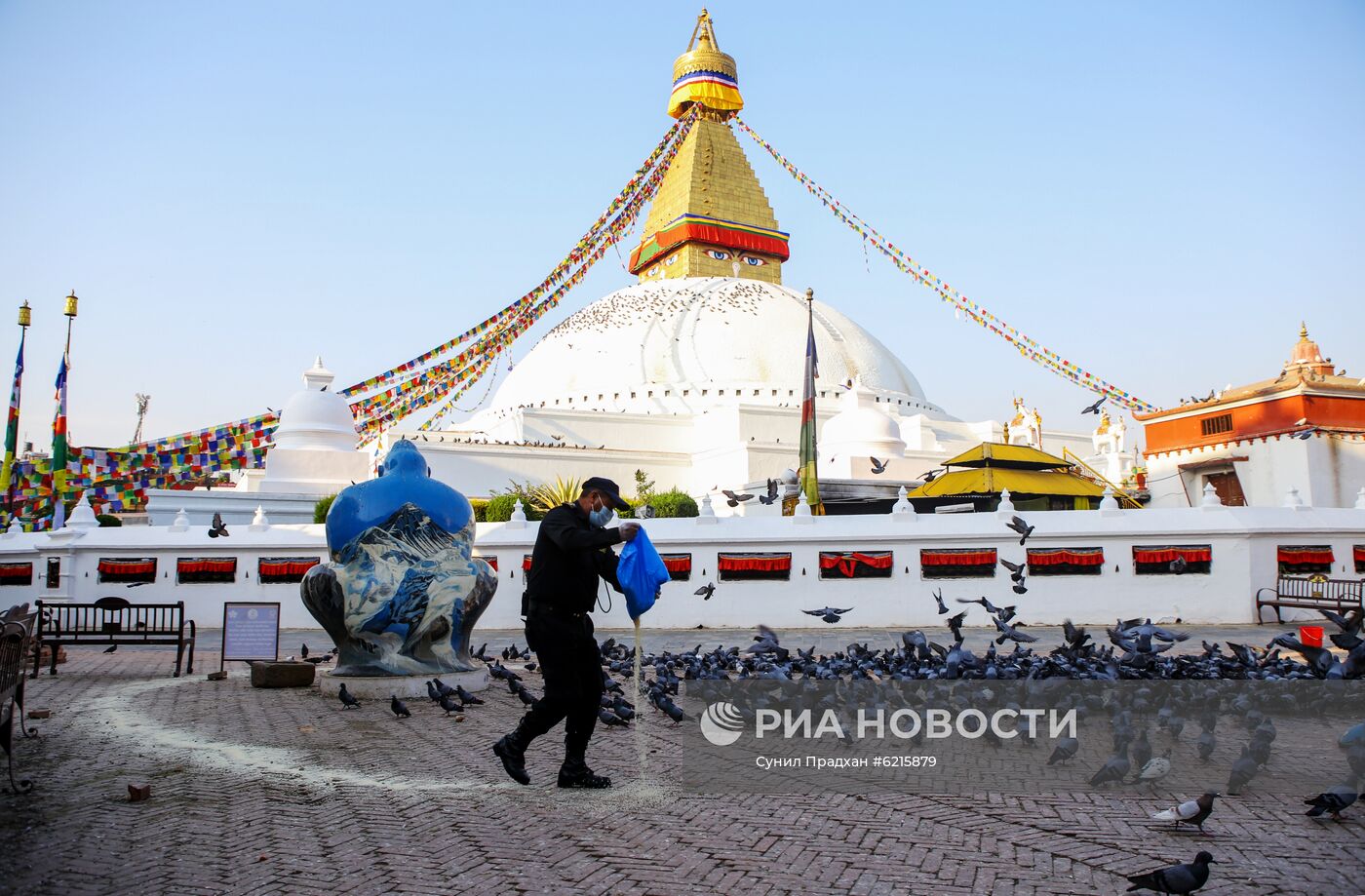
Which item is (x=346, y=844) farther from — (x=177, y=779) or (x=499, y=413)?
(x=499, y=413)

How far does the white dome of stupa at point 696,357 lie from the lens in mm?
33000

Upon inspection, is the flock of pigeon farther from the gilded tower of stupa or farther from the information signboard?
the gilded tower of stupa

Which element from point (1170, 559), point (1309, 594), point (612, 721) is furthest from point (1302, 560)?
point (612, 721)

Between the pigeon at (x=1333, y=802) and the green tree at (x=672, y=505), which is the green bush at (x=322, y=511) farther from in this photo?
the pigeon at (x=1333, y=802)

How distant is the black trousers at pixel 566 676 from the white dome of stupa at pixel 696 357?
26716 millimetres

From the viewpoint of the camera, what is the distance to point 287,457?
24500 millimetres

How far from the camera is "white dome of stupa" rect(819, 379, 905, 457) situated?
91.2 feet

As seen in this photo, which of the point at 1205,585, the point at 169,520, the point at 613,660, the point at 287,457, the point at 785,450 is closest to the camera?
the point at 613,660

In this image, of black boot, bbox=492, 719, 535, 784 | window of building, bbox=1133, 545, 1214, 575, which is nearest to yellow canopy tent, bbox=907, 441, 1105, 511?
window of building, bbox=1133, 545, 1214, 575

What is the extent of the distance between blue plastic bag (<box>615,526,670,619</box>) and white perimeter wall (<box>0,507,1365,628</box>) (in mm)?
9706

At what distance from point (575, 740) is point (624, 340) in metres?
30.3

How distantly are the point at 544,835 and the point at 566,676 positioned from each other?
0.89m

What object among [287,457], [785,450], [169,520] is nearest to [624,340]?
[785,450]

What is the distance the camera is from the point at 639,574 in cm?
539
